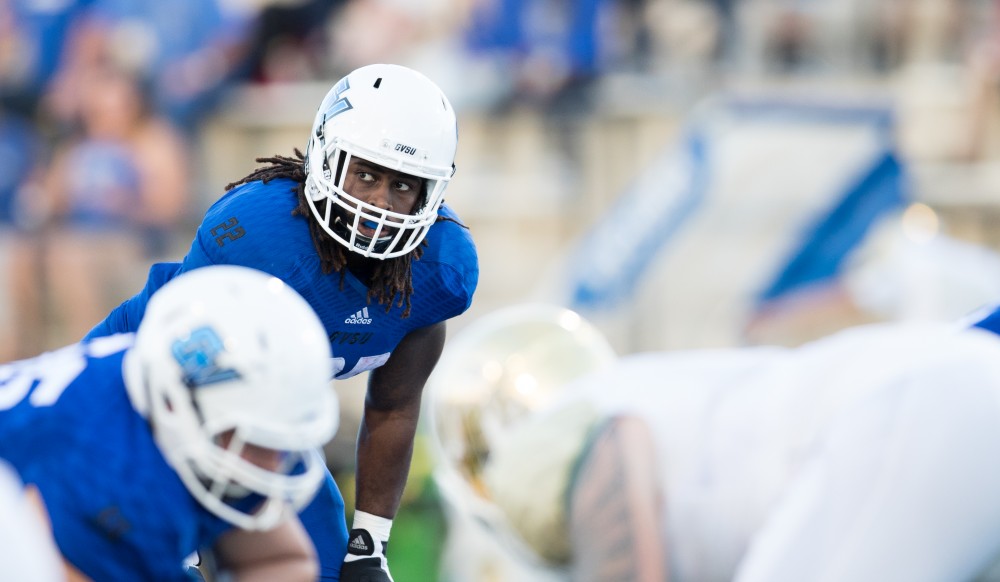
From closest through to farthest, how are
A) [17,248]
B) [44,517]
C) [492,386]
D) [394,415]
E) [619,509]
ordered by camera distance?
[44,517] < [394,415] < [619,509] < [492,386] < [17,248]

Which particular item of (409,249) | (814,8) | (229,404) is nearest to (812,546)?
(409,249)

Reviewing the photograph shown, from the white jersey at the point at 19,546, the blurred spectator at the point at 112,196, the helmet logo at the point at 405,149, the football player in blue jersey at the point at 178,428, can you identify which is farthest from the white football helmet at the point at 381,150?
the blurred spectator at the point at 112,196

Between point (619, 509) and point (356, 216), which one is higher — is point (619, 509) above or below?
below

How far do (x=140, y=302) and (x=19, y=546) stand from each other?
1225 mm

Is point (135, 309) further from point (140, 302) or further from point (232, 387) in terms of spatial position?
point (232, 387)

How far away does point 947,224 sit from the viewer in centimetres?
822

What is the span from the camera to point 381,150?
9.70 ft

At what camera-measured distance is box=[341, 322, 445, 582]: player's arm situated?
3184mm

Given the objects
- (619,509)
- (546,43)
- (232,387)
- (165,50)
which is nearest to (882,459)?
(619,509)

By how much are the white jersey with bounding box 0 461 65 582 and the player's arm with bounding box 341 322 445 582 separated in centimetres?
117

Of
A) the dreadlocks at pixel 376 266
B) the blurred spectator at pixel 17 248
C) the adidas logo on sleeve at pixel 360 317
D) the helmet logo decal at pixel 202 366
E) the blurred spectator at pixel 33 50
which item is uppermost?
the helmet logo decal at pixel 202 366

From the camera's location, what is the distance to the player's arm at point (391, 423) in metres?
3.18

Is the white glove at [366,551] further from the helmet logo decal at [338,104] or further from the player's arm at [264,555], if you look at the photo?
the helmet logo decal at [338,104]

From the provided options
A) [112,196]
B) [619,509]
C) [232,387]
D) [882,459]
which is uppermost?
[232,387]
